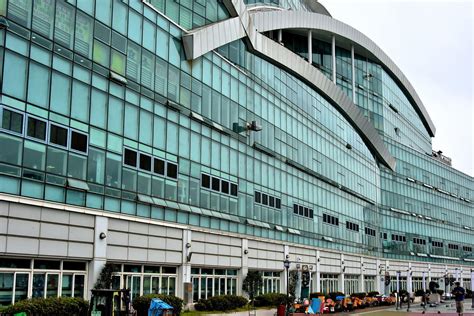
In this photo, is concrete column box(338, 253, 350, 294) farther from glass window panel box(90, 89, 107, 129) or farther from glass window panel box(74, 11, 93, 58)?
glass window panel box(74, 11, 93, 58)

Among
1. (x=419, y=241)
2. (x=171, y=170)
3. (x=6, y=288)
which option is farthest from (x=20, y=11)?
(x=419, y=241)

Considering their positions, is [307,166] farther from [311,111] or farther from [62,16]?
[62,16]

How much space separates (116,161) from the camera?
2956 cm

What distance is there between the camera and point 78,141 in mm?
27141

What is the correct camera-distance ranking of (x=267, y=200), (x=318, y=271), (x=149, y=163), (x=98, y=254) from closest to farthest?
1. (x=98, y=254)
2. (x=149, y=163)
3. (x=267, y=200)
4. (x=318, y=271)

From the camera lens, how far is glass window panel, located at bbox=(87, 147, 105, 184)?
27.7m

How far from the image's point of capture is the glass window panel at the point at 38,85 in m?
24.8

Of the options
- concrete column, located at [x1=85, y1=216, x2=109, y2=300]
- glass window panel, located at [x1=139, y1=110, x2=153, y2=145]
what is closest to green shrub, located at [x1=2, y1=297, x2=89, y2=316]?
concrete column, located at [x1=85, y1=216, x2=109, y2=300]

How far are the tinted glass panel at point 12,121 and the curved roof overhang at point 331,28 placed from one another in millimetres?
27818

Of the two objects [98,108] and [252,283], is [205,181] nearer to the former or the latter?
[252,283]

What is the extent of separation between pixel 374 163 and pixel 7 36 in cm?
6095

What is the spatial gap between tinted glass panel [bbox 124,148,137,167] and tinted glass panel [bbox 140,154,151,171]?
0.51 meters

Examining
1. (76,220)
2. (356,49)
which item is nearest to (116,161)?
(76,220)

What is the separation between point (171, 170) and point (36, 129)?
1039 centimetres
